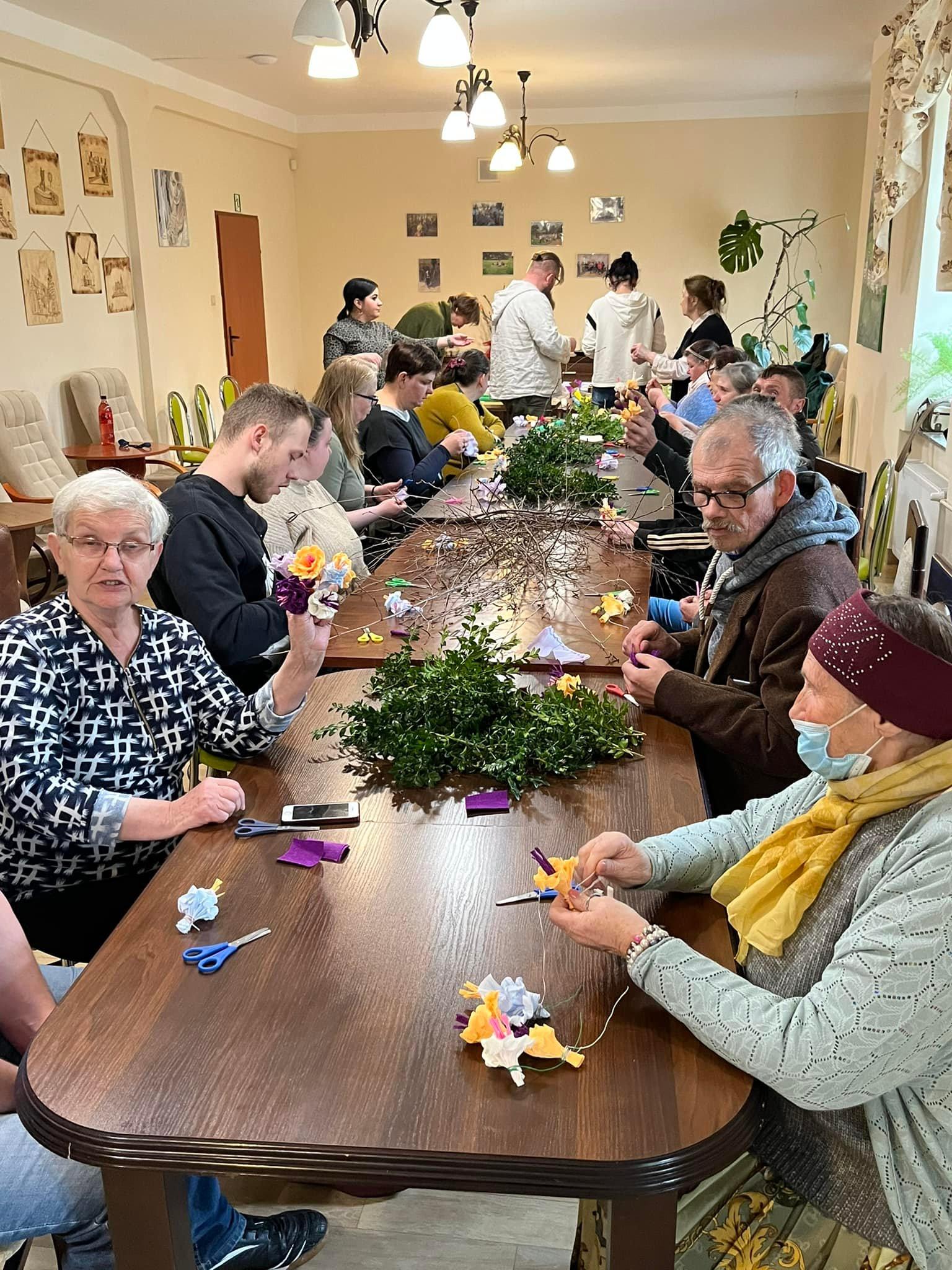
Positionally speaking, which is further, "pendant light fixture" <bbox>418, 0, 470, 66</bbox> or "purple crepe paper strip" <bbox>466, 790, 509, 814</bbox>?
"pendant light fixture" <bbox>418, 0, 470, 66</bbox>

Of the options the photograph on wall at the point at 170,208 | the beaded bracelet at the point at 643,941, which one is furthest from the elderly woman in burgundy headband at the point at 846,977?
the photograph on wall at the point at 170,208

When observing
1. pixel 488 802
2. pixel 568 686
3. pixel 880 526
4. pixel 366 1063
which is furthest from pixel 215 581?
pixel 880 526

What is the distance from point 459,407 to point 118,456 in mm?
2217

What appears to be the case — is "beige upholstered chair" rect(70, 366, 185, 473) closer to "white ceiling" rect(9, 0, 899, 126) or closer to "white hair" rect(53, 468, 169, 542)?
"white ceiling" rect(9, 0, 899, 126)

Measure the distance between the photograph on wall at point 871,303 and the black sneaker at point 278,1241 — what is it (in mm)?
6464

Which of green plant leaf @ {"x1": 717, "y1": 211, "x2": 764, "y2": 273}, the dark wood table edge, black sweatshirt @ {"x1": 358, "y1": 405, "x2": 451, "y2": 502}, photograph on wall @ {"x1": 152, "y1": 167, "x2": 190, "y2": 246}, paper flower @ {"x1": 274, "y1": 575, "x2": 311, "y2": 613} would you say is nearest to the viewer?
the dark wood table edge

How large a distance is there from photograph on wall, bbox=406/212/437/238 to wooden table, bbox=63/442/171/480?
604cm

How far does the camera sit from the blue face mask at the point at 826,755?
1.35m

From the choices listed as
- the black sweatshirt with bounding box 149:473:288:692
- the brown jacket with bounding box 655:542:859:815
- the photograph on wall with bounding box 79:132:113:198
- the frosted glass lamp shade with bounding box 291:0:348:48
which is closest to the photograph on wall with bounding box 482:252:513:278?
the photograph on wall with bounding box 79:132:113:198

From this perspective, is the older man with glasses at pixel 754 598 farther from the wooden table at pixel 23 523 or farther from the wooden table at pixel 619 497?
the wooden table at pixel 23 523

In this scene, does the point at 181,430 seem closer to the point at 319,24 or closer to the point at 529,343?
the point at 529,343

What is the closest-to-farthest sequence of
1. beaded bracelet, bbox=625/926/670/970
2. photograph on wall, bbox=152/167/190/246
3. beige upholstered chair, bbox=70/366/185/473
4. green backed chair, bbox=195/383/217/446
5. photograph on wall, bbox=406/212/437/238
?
beaded bracelet, bbox=625/926/670/970 → beige upholstered chair, bbox=70/366/185/473 → photograph on wall, bbox=152/167/190/246 → green backed chair, bbox=195/383/217/446 → photograph on wall, bbox=406/212/437/238

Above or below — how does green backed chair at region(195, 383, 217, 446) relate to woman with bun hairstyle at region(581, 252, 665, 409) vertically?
below

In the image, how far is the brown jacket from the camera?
2.16m
